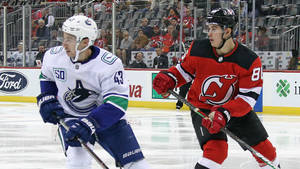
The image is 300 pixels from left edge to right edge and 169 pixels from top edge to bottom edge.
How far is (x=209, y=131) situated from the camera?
4.02 meters

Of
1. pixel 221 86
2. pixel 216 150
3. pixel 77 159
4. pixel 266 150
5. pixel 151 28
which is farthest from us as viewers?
pixel 151 28

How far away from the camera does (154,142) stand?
7.75 m

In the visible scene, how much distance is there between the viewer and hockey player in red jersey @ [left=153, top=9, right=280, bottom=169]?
4.09 metres

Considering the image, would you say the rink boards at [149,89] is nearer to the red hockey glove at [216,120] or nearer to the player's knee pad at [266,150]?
the player's knee pad at [266,150]

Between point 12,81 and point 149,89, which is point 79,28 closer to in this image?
point 149,89

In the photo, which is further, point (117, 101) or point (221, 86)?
point (221, 86)

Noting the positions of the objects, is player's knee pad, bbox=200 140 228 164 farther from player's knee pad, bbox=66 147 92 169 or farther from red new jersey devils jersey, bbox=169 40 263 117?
player's knee pad, bbox=66 147 92 169

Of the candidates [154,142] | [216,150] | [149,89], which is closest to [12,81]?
[149,89]

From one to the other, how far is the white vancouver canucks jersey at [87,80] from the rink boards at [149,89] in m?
8.38

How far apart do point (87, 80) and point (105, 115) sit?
10.2 inches

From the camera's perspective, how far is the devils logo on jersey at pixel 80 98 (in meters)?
3.71

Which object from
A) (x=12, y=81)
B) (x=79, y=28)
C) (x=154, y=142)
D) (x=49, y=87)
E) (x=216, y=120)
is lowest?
(x=12, y=81)

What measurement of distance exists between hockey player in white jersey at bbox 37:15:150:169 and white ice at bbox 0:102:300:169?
87 cm

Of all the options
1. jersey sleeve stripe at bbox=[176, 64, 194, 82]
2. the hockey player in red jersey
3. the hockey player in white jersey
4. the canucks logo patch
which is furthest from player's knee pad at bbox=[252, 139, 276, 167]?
the canucks logo patch
